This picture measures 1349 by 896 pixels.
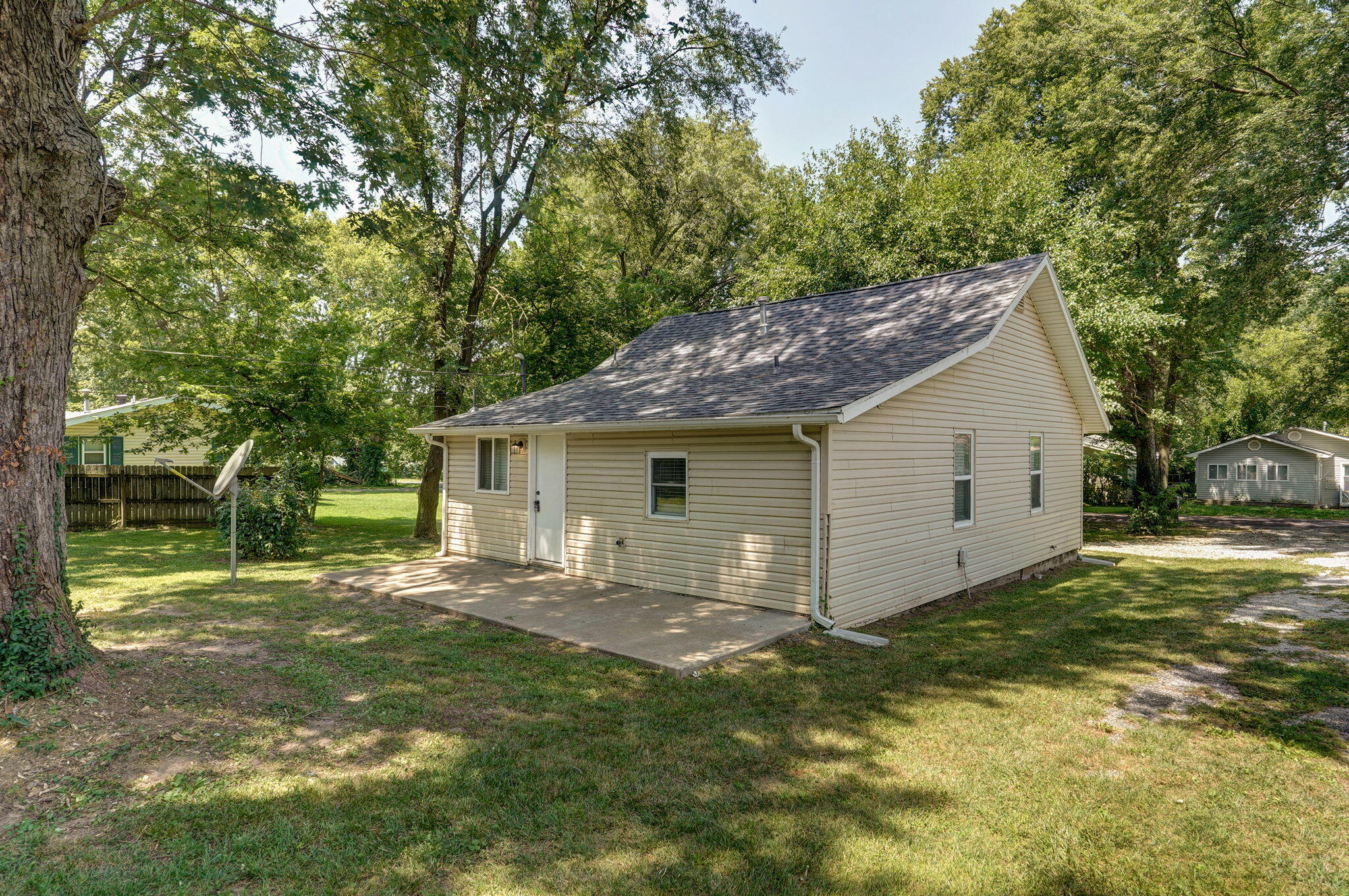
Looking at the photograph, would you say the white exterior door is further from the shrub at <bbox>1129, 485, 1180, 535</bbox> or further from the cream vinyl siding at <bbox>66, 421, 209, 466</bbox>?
the shrub at <bbox>1129, 485, 1180, 535</bbox>

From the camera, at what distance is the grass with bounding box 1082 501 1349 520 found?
2367 centimetres

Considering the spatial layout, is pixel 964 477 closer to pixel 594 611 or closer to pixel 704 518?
pixel 704 518

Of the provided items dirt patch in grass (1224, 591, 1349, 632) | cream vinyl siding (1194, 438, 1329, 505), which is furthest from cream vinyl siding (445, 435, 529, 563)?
cream vinyl siding (1194, 438, 1329, 505)

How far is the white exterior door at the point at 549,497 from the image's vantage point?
10305mm

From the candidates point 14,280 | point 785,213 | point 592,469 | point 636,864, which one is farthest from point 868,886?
point 785,213

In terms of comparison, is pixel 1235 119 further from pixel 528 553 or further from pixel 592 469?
pixel 528 553

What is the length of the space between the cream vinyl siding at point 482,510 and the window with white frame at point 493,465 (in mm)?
105

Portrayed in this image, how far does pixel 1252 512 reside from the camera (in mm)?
26109

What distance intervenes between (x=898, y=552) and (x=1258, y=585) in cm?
670

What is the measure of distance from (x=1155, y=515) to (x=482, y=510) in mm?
17881

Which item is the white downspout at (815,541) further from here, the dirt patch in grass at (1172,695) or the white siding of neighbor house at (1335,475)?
the white siding of neighbor house at (1335,475)

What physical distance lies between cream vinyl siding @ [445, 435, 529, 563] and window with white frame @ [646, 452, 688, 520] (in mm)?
2801

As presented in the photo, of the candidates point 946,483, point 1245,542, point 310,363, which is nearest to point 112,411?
point 310,363

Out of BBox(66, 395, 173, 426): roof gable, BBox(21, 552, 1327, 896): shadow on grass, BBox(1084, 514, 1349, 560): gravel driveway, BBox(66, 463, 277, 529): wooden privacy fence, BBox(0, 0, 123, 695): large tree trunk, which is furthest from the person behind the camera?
BBox(66, 395, 173, 426): roof gable
